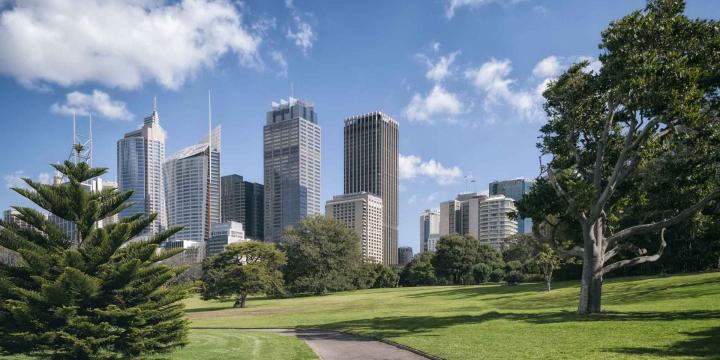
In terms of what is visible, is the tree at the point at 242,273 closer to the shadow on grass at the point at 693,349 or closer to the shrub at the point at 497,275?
the shrub at the point at 497,275

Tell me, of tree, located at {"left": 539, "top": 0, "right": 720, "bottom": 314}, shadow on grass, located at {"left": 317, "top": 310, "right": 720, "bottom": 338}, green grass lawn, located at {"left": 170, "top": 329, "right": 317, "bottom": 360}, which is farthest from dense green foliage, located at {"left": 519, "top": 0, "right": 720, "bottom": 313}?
green grass lawn, located at {"left": 170, "top": 329, "right": 317, "bottom": 360}

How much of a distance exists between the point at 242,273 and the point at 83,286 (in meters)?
40.5

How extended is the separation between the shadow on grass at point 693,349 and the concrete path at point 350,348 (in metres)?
6.01

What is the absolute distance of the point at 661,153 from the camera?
24109mm

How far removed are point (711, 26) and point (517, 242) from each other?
72954 millimetres

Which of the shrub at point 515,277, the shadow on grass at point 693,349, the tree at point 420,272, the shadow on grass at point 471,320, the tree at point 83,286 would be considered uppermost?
the tree at point 83,286

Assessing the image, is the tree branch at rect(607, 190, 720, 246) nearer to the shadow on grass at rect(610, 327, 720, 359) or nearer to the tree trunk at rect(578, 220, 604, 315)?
the tree trunk at rect(578, 220, 604, 315)

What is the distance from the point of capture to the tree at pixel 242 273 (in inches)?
2159

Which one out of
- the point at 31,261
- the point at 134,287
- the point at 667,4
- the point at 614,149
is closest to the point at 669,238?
the point at 614,149

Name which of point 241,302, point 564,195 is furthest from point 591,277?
point 241,302

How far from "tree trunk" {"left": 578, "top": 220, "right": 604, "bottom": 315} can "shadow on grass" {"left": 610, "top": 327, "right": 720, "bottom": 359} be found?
809cm

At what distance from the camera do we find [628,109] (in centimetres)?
2175

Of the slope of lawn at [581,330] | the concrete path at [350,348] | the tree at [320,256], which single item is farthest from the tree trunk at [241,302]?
the concrete path at [350,348]

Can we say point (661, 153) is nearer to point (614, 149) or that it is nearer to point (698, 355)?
point (614, 149)
